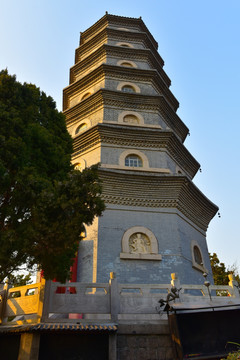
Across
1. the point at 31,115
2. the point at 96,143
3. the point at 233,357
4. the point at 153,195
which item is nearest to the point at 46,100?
the point at 31,115

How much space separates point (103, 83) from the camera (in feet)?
48.3

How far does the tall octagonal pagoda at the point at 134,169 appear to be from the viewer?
10078 mm

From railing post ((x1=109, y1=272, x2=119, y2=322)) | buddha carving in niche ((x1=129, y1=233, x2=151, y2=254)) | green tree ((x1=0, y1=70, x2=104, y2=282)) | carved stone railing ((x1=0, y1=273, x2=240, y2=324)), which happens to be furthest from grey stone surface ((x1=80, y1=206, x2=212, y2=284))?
green tree ((x1=0, y1=70, x2=104, y2=282))

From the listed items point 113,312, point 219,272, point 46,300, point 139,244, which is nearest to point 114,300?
point 113,312

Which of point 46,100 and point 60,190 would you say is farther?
point 46,100

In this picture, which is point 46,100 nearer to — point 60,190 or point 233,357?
point 60,190

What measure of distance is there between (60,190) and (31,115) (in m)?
2.14

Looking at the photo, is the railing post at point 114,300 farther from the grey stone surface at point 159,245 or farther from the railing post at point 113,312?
the grey stone surface at point 159,245

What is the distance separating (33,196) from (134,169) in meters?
6.40

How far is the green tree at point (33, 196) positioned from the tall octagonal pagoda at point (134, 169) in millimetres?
3368

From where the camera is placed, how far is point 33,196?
5.98m

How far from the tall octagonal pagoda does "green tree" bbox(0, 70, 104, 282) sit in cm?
337

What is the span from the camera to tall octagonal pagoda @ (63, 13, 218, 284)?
10078mm

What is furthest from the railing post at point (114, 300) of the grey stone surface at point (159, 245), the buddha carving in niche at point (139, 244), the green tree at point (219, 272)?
the green tree at point (219, 272)
